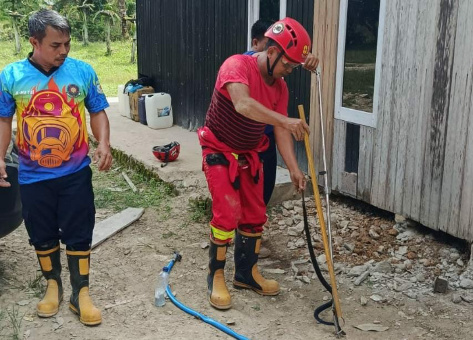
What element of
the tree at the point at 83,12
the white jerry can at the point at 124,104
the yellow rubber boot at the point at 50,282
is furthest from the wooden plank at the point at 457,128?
the tree at the point at 83,12

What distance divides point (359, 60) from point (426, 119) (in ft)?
3.53

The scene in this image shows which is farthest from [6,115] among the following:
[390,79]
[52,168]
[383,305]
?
[390,79]

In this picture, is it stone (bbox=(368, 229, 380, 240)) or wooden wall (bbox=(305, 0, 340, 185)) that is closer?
stone (bbox=(368, 229, 380, 240))

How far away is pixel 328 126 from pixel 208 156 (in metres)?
2.46

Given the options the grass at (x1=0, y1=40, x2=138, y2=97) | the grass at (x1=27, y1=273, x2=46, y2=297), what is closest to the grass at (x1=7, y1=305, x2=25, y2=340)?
the grass at (x1=27, y1=273, x2=46, y2=297)

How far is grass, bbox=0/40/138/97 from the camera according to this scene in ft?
60.2

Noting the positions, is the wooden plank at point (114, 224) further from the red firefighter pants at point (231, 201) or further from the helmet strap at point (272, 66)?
the helmet strap at point (272, 66)

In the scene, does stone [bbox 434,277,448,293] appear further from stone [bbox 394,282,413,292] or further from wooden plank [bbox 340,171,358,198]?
wooden plank [bbox 340,171,358,198]

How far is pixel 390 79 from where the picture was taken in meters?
5.66

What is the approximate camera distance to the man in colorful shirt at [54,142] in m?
3.80

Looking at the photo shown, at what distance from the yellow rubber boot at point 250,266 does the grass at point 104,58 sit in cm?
1157

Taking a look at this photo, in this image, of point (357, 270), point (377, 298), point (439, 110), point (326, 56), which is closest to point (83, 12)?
point (326, 56)

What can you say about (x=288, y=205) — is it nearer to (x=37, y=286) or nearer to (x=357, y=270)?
(x=357, y=270)

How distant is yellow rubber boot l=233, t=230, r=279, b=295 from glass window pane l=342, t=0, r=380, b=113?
2.12 metres
